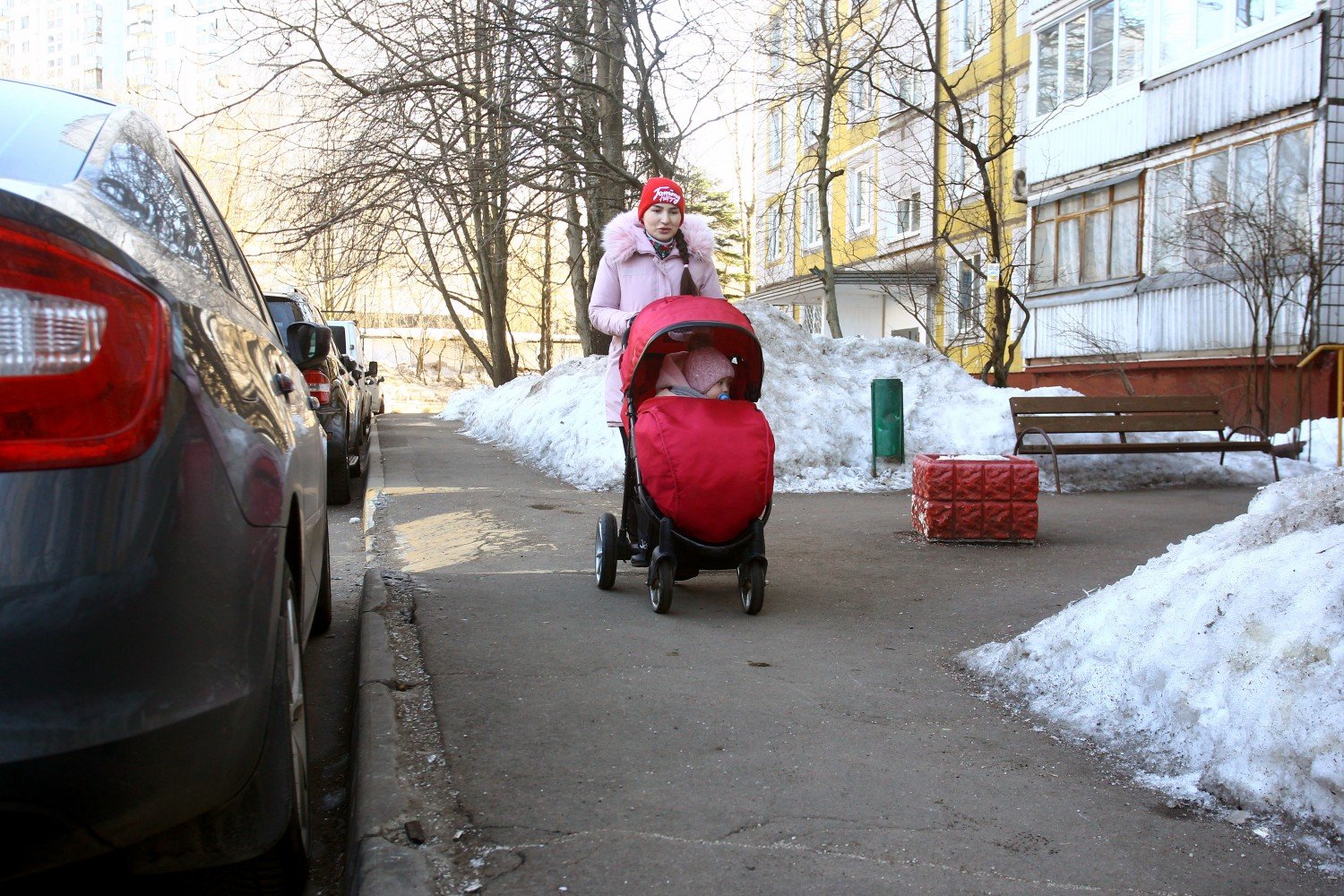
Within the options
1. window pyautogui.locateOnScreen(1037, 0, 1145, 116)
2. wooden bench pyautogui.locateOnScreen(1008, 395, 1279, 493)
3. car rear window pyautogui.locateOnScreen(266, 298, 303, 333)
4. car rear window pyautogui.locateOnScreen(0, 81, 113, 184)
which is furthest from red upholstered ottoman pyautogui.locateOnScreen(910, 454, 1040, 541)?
window pyautogui.locateOnScreen(1037, 0, 1145, 116)

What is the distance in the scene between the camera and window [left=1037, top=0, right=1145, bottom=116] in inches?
733

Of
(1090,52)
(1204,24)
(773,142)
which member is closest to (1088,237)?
(1090,52)

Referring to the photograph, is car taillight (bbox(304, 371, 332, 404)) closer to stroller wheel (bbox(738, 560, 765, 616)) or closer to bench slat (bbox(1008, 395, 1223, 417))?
stroller wheel (bbox(738, 560, 765, 616))

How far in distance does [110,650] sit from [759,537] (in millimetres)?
3748

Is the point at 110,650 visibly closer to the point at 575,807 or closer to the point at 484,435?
the point at 575,807

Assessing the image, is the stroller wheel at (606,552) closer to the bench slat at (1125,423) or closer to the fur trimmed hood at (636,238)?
the fur trimmed hood at (636,238)

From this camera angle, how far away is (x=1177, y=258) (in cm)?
1762

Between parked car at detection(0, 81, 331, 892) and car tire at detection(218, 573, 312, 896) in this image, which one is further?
car tire at detection(218, 573, 312, 896)

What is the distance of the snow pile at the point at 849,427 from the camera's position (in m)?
11.5

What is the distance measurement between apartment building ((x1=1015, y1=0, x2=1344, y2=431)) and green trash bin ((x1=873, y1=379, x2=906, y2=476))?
5291 millimetres

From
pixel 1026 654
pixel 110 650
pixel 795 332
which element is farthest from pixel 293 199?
pixel 110 650

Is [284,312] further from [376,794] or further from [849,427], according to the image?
[376,794]

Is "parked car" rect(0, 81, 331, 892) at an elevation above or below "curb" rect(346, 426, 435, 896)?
above

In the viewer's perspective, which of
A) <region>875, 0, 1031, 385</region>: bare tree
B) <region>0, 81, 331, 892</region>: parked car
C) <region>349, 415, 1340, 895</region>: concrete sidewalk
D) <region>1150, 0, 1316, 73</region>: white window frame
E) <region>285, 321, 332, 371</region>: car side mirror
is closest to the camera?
<region>0, 81, 331, 892</region>: parked car
